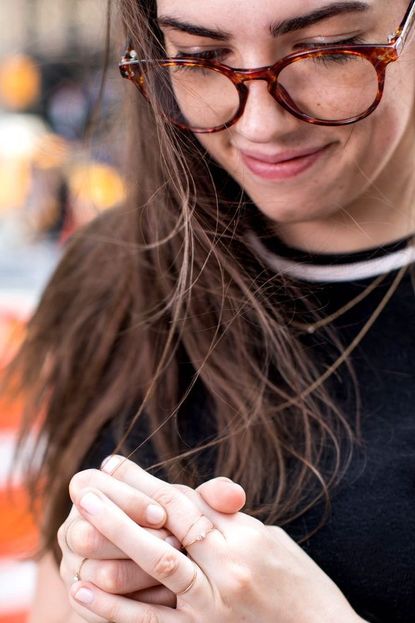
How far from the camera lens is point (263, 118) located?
1168 mm

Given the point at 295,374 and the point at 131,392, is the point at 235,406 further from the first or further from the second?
the point at 131,392

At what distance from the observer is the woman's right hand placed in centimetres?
105

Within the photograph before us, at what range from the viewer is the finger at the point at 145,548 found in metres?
1.00

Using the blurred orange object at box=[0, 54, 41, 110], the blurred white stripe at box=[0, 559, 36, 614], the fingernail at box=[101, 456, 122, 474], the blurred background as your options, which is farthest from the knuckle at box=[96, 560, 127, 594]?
the blurred orange object at box=[0, 54, 41, 110]

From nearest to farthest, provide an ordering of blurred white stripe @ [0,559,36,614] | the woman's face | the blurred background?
the woman's face, the blurred background, blurred white stripe @ [0,559,36,614]

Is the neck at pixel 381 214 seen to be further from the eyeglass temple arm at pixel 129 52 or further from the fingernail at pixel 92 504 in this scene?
the fingernail at pixel 92 504

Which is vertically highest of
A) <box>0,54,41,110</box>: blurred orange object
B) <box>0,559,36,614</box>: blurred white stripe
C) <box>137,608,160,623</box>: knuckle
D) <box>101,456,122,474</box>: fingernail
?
<box>0,54,41,110</box>: blurred orange object

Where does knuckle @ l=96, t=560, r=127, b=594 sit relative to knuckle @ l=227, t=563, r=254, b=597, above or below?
below

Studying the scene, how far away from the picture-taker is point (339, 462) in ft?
4.12

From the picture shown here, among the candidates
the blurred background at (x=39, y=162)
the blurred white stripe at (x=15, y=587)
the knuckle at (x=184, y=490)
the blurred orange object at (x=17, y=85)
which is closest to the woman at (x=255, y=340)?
the knuckle at (x=184, y=490)

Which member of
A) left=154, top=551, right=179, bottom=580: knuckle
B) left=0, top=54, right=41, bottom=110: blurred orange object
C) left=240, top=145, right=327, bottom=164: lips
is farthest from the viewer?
left=0, top=54, right=41, bottom=110: blurred orange object

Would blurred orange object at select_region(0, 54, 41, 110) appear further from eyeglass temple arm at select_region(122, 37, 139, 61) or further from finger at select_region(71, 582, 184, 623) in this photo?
finger at select_region(71, 582, 184, 623)

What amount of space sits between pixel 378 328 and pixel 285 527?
32 cm

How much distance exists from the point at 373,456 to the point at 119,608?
41 cm
